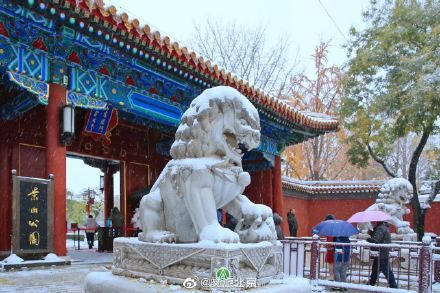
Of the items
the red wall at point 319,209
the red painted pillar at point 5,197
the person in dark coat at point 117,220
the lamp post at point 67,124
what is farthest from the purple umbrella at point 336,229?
the red wall at point 319,209

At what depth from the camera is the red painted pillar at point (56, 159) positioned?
6277 millimetres

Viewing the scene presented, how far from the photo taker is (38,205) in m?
6.18

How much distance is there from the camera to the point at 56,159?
630 cm

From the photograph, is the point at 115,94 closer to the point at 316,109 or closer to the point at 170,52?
the point at 170,52

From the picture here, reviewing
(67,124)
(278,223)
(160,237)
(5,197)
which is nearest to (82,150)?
(5,197)

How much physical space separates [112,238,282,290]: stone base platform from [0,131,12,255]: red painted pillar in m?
5.25

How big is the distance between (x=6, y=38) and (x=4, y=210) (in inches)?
133

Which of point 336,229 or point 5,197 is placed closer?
point 336,229

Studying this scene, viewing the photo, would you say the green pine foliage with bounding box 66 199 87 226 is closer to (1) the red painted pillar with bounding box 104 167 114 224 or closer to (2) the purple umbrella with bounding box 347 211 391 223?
(1) the red painted pillar with bounding box 104 167 114 224

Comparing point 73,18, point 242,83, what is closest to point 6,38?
point 73,18

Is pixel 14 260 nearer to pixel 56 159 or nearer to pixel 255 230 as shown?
pixel 56 159

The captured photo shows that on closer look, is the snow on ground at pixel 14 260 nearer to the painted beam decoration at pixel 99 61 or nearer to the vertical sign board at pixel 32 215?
the vertical sign board at pixel 32 215

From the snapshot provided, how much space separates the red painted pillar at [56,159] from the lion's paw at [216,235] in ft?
12.5

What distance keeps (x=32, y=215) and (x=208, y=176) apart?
3.83 metres
